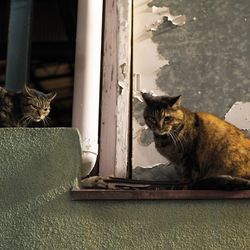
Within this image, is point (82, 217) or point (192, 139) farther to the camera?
point (192, 139)

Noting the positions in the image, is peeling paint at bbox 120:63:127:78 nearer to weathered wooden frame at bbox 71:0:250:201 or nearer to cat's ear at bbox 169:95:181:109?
weathered wooden frame at bbox 71:0:250:201

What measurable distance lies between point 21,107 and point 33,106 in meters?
0.07

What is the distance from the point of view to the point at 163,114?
2.79 m

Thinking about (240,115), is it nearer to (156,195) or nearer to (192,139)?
(192,139)

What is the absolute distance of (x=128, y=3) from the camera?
314cm

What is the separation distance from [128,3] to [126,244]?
1.51 meters

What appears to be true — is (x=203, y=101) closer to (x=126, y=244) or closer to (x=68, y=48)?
(x=126, y=244)

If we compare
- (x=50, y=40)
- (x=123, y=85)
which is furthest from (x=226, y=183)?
(x=50, y=40)

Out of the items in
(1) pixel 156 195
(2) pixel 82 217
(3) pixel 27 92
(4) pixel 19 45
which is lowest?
(2) pixel 82 217

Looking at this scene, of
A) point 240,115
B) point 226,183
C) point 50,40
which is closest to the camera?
point 226,183

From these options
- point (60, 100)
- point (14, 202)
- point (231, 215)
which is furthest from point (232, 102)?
point (60, 100)

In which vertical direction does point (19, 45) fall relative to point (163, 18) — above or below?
below

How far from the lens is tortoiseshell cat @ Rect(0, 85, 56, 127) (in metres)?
2.90

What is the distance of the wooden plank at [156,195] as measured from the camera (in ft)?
7.63
